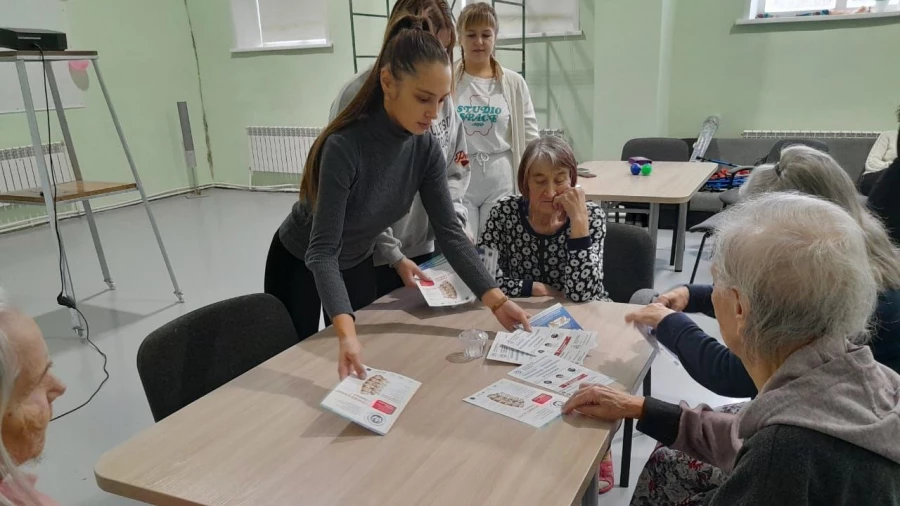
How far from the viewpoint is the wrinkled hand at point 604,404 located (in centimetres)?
116

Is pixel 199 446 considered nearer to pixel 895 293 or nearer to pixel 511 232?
pixel 511 232

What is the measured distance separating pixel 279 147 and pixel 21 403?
662cm

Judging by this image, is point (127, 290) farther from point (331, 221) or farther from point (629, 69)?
point (629, 69)

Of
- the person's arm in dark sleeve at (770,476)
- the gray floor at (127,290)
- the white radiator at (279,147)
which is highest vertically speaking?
the person's arm in dark sleeve at (770,476)

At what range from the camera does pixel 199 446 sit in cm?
112

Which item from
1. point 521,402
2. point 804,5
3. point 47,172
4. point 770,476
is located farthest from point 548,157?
point 804,5

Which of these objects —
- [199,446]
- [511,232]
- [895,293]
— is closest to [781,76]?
[511,232]

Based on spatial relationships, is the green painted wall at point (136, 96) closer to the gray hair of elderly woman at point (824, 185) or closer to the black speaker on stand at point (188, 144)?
the black speaker on stand at point (188, 144)

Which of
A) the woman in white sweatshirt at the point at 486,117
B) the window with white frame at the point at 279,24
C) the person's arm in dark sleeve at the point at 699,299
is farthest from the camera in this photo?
the window with white frame at the point at 279,24

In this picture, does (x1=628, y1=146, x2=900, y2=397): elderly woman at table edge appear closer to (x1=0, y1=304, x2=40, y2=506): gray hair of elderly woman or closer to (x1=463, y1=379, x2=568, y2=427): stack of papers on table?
(x1=463, y1=379, x2=568, y2=427): stack of papers on table

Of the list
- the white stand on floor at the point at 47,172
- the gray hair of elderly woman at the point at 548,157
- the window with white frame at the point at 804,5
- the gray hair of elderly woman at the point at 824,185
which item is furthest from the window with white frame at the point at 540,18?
the gray hair of elderly woman at the point at 824,185

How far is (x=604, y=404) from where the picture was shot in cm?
116

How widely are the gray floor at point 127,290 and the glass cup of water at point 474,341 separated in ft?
2.64

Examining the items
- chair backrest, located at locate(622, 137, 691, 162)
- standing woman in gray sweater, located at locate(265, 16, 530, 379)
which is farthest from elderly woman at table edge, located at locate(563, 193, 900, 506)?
chair backrest, located at locate(622, 137, 691, 162)
